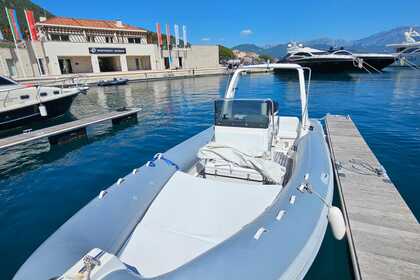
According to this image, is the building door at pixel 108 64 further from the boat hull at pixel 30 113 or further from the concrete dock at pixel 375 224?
the concrete dock at pixel 375 224

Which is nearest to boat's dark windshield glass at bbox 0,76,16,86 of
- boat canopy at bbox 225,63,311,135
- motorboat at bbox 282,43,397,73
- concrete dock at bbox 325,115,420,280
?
boat canopy at bbox 225,63,311,135

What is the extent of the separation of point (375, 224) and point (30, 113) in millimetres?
11105

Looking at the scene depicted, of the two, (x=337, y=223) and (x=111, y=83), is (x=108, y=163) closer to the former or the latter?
(x=337, y=223)

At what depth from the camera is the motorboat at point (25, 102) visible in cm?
834

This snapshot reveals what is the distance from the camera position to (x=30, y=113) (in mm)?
8961

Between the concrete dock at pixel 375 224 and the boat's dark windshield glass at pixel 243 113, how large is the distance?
5.53 feet

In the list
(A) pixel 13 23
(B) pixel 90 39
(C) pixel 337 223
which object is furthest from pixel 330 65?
(A) pixel 13 23

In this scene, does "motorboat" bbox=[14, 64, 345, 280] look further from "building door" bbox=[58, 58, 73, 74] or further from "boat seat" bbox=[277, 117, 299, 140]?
"building door" bbox=[58, 58, 73, 74]

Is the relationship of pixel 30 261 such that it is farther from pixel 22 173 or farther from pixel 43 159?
pixel 43 159

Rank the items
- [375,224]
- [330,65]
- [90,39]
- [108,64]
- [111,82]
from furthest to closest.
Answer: [108,64] < [90,39] < [330,65] < [111,82] < [375,224]

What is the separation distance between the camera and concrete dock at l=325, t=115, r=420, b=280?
7.28 ft

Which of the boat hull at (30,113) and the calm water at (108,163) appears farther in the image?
the boat hull at (30,113)

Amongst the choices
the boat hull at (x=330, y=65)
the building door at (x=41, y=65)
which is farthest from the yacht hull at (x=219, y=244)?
the building door at (x=41, y=65)

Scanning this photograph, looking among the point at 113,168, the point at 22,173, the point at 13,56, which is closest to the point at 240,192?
the point at 113,168
